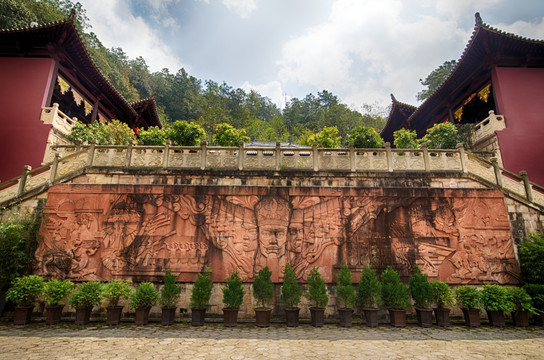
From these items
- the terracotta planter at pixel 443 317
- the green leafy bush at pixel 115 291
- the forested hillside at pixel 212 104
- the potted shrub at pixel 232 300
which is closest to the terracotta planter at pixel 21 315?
the green leafy bush at pixel 115 291

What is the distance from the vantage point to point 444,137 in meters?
14.9

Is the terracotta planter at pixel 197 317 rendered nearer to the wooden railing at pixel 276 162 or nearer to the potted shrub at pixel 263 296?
the potted shrub at pixel 263 296

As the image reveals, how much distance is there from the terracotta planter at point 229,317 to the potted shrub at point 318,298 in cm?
203

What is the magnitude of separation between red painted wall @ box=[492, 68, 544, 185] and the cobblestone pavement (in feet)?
26.4

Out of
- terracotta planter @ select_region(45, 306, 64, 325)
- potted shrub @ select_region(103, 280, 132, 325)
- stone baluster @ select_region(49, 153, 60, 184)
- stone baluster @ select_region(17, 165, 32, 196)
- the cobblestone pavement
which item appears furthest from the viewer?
stone baluster @ select_region(49, 153, 60, 184)

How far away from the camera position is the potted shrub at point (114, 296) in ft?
26.7

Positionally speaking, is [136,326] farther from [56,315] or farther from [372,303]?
[372,303]

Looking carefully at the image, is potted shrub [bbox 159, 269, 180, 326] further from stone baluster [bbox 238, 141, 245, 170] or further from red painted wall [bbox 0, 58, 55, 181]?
red painted wall [bbox 0, 58, 55, 181]

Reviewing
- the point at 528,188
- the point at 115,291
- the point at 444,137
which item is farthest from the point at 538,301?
the point at 115,291

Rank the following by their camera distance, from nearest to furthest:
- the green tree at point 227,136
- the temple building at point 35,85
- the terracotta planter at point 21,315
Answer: the terracotta planter at point 21,315 < the temple building at point 35,85 < the green tree at point 227,136

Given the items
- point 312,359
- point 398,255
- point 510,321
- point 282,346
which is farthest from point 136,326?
point 510,321

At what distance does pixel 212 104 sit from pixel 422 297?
3632 cm

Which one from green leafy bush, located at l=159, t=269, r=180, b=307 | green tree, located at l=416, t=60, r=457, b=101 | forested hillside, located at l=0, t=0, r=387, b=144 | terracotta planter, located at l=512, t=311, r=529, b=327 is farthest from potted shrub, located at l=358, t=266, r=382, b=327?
green tree, located at l=416, t=60, r=457, b=101

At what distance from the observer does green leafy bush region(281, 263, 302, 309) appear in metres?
8.22
